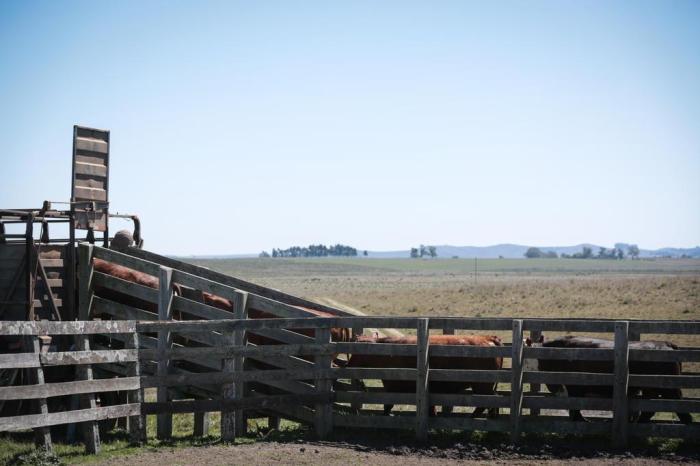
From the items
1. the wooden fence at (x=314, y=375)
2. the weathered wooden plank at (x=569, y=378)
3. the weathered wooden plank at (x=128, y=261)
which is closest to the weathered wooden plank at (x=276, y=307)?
the wooden fence at (x=314, y=375)

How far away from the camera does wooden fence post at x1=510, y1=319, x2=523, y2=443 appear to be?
412 inches

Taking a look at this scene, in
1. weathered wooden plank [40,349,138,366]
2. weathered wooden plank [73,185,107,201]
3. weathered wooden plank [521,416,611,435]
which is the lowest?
weathered wooden plank [521,416,611,435]

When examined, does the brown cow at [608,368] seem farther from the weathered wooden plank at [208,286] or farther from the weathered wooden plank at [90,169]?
the weathered wooden plank at [90,169]

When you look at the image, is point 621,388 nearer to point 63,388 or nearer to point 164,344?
point 164,344

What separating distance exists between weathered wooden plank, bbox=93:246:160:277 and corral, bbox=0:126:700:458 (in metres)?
0.02

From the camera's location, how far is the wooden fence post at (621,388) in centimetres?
1026

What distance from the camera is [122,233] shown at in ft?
48.1

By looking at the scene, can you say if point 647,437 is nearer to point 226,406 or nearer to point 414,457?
point 414,457

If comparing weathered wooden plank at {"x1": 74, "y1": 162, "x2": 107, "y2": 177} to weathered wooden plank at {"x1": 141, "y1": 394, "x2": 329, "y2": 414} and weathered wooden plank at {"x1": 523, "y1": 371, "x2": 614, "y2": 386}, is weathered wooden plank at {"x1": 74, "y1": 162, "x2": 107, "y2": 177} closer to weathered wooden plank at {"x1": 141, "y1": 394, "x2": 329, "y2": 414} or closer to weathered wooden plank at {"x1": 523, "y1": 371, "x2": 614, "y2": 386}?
weathered wooden plank at {"x1": 141, "y1": 394, "x2": 329, "y2": 414}

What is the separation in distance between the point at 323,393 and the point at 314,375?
0.95 feet

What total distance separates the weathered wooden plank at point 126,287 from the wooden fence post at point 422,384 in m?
4.27

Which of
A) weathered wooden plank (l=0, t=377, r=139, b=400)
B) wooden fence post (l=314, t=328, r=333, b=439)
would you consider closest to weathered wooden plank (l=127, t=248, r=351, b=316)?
wooden fence post (l=314, t=328, r=333, b=439)

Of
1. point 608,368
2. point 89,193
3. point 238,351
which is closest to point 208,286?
point 238,351

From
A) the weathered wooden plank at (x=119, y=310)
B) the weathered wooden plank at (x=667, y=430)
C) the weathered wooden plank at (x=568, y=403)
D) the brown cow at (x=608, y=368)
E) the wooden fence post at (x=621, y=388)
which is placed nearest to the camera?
the weathered wooden plank at (x=667, y=430)
